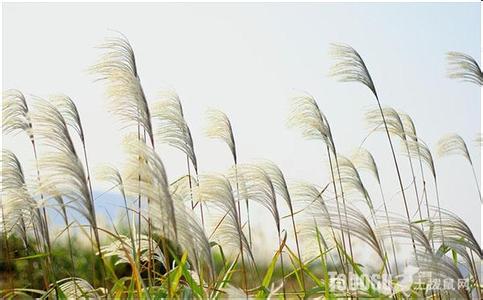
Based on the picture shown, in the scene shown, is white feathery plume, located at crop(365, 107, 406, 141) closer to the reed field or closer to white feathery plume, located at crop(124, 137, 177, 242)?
the reed field

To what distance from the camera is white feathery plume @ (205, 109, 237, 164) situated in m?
2.64

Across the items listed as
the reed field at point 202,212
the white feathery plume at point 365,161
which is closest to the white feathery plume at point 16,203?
the reed field at point 202,212

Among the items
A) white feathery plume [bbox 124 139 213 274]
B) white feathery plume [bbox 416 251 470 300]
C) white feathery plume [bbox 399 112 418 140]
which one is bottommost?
white feathery plume [bbox 416 251 470 300]

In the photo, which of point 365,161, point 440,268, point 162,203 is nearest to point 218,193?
point 162,203

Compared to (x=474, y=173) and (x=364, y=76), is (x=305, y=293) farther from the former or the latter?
(x=474, y=173)

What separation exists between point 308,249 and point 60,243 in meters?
3.28

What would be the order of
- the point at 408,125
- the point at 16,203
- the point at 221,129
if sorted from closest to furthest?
the point at 16,203 → the point at 221,129 → the point at 408,125

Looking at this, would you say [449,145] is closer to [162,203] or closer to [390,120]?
[390,120]

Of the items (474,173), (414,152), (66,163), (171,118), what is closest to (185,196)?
(171,118)

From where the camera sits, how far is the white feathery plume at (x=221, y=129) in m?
2.64

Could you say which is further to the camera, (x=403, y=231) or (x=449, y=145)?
(x=449, y=145)

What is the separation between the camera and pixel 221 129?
2.66 meters

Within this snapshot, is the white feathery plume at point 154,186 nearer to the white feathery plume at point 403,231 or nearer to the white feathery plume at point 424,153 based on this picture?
the white feathery plume at point 403,231

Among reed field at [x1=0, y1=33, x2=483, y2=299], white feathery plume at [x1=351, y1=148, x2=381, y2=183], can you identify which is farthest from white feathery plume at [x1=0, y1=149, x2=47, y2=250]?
white feathery plume at [x1=351, y1=148, x2=381, y2=183]
